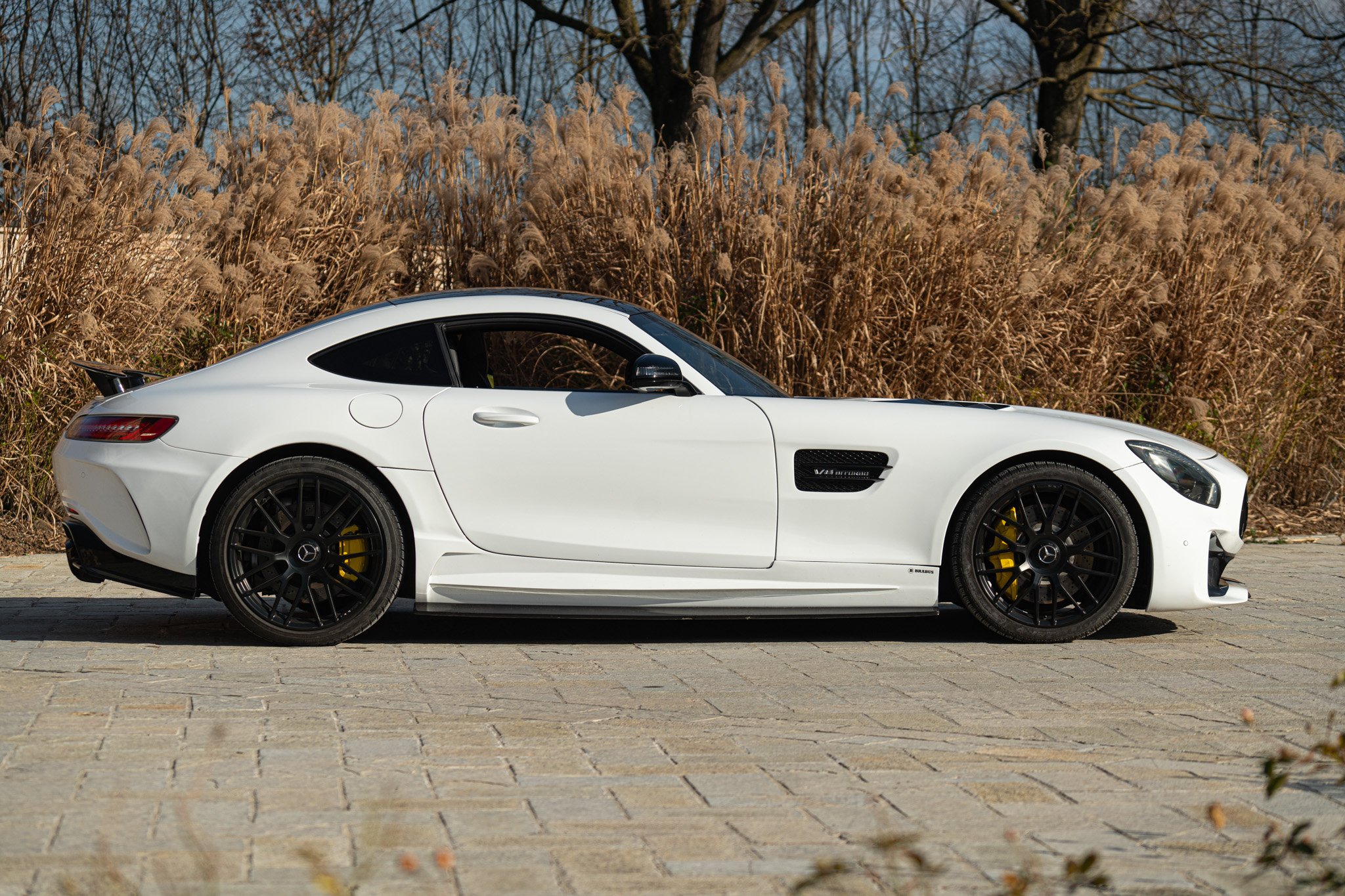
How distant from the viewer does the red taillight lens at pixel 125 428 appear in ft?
20.3

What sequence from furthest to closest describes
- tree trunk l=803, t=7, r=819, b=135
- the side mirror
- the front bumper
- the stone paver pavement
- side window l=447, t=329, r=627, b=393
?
tree trunk l=803, t=7, r=819, b=135 → side window l=447, t=329, r=627, b=393 → the front bumper → the side mirror → the stone paver pavement

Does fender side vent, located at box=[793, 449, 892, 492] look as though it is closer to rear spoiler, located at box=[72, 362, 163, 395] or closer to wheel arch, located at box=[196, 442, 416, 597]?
wheel arch, located at box=[196, 442, 416, 597]

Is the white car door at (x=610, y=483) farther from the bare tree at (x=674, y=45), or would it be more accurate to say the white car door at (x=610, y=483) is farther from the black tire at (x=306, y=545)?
the bare tree at (x=674, y=45)

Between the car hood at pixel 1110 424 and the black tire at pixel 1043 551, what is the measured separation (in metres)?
0.27

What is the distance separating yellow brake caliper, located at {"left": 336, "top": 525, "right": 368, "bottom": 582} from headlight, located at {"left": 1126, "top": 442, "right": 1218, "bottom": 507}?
3091 millimetres

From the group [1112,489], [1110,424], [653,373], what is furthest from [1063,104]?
[653,373]

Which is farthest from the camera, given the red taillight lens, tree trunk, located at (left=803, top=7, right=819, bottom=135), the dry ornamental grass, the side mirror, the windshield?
tree trunk, located at (left=803, top=7, right=819, bottom=135)

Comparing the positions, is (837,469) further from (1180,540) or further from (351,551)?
(351,551)

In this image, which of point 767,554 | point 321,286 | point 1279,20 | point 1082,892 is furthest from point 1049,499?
point 1279,20

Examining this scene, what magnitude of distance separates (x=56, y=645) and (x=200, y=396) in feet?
3.78

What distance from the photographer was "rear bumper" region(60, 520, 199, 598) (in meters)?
6.16

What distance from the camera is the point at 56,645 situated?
20.6 feet

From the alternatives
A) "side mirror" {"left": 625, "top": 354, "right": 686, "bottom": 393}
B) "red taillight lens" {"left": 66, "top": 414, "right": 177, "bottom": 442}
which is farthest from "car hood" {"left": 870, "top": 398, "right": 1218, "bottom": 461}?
"red taillight lens" {"left": 66, "top": 414, "right": 177, "bottom": 442}

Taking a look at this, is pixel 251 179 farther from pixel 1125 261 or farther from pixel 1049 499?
pixel 1049 499
